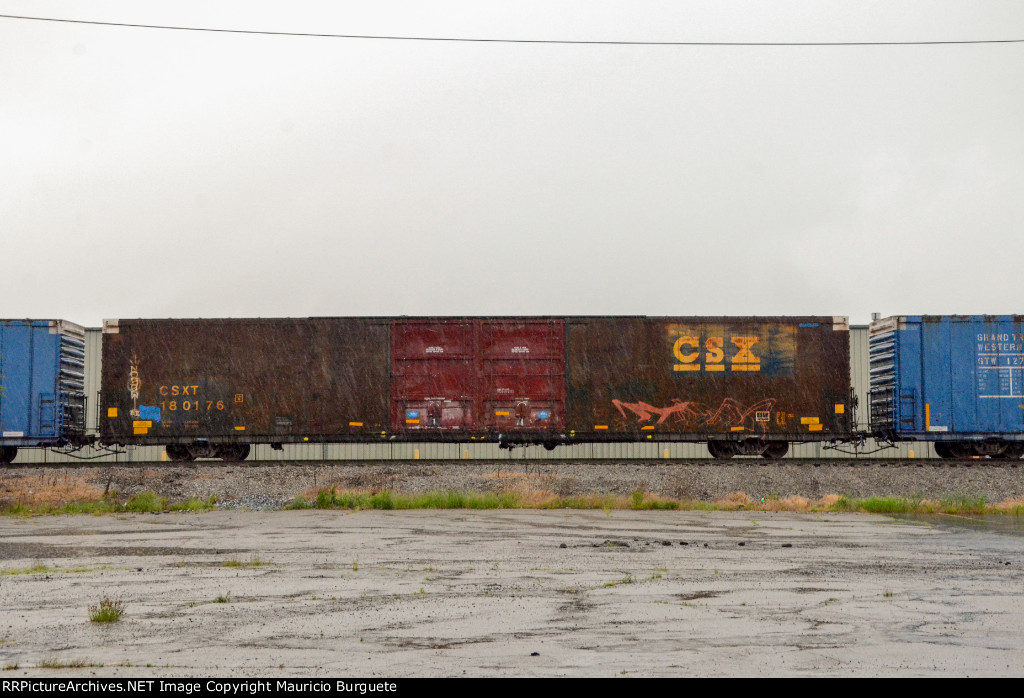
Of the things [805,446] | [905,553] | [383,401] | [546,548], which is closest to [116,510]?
[383,401]

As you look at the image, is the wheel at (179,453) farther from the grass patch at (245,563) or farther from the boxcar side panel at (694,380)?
the grass patch at (245,563)

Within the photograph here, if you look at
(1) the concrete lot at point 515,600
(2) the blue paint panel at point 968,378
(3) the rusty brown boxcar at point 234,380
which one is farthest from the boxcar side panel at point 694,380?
(1) the concrete lot at point 515,600

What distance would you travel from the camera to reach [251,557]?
10.3m

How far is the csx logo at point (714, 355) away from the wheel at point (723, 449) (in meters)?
2.03

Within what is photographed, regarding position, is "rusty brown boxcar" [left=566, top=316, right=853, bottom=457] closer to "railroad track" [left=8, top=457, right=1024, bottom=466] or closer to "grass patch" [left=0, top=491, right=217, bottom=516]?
"railroad track" [left=8, top=457, right=1024, bottom=466]

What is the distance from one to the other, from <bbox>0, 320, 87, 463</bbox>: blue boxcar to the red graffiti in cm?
1410

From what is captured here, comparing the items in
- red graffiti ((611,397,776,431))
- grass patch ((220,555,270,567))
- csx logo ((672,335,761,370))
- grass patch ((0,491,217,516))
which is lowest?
grass patch ((0,491,217,516))

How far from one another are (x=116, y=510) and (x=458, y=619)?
39.8 ft

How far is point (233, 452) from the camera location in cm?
2216

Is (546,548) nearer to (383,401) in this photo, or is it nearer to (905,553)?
(905,553)

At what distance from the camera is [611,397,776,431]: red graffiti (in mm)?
21125

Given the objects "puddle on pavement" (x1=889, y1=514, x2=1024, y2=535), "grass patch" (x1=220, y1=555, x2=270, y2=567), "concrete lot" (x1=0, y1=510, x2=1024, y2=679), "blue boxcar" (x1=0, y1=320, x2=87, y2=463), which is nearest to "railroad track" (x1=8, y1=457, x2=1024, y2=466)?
"blue boxcar" (x1=0, y1=320, x2=87, y2=463)
